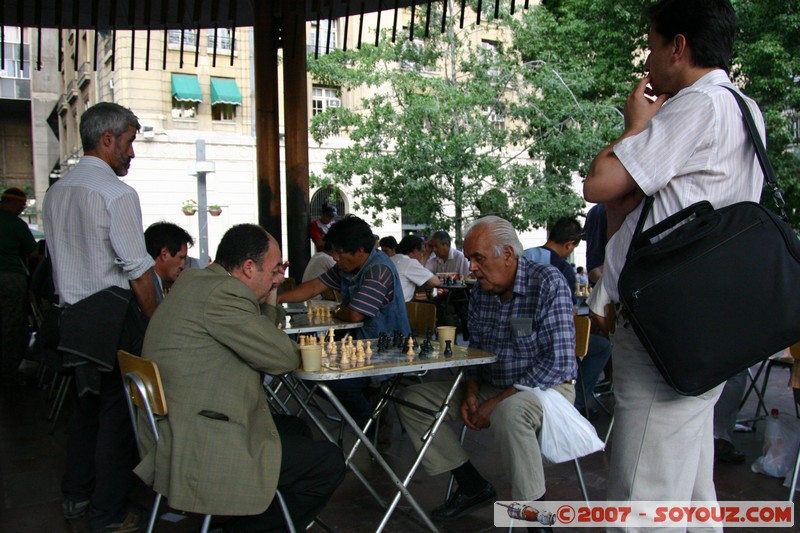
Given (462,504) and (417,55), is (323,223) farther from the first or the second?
(417,55)

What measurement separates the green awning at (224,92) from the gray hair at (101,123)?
61.6ft

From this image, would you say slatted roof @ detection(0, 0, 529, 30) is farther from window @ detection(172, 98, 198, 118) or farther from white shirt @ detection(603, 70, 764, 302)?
window @ detection(172, 98, 198, 118)

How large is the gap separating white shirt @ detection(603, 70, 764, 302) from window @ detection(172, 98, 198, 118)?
2131cm

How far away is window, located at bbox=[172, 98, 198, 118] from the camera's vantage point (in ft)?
69.1

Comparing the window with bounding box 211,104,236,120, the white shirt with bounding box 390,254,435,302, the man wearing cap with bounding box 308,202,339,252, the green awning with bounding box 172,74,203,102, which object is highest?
the green awning with bounding box 172,74,203,102

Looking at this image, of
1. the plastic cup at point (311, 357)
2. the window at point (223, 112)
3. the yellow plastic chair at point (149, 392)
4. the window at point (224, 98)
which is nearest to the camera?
the yellow plastic chair at point (149, 392)

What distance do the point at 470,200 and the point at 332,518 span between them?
12.4 m

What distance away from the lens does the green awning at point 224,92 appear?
2112 cm

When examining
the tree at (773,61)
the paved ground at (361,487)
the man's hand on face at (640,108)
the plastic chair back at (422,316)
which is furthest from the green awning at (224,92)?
the man's hand on face at (640,108)

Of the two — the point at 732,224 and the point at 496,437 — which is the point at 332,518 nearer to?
the point at 496,437

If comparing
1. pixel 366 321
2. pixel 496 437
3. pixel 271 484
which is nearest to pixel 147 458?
pixel 271 484

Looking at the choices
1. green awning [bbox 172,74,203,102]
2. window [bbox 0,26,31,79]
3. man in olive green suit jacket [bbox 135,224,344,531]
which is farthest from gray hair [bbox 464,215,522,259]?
window [bbox 0,26,31,79]

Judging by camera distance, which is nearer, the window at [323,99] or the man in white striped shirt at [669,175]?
the man in white striped shirt at [669,175]

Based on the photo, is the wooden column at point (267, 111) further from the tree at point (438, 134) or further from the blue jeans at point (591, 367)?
→ the tree at point (438, 134)
